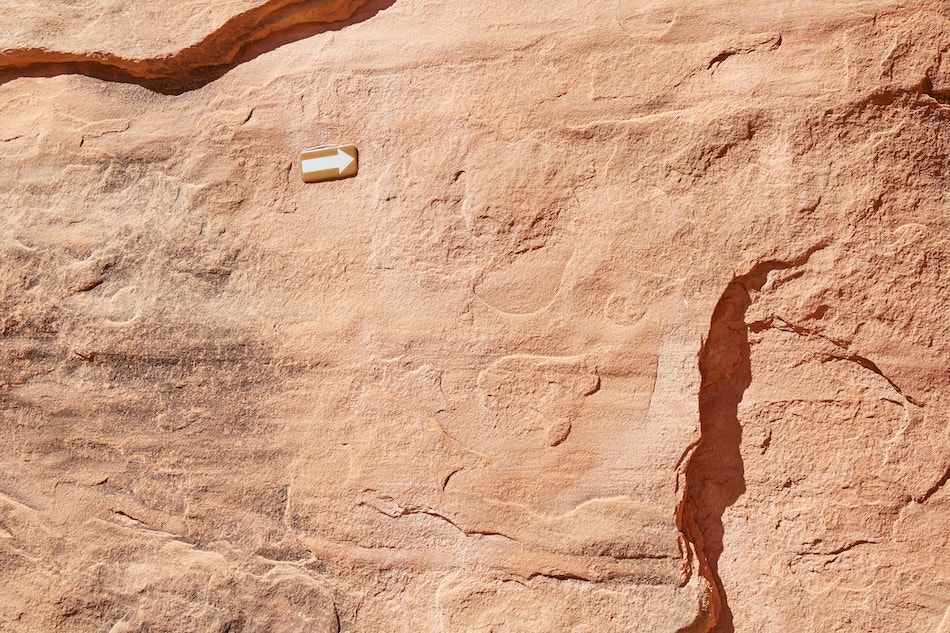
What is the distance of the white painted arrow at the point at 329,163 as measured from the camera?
154 cm

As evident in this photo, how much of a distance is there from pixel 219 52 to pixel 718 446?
133 centimetres

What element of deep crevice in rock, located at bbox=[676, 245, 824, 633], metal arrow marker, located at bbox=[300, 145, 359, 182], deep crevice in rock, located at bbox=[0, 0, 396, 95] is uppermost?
deep crevice in rock, located at bbox=[0, 0, 396, 95]

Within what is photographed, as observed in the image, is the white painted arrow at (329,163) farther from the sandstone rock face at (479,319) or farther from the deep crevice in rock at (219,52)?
the deep crevice in rock at (219,52)

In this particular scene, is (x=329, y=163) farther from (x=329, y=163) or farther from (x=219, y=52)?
(x=219, y=52)

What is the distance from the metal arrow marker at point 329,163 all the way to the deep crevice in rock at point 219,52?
27 cm

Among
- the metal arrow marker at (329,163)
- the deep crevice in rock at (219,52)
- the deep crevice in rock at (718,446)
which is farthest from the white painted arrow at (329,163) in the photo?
the deep crevice in rock at (718,446)

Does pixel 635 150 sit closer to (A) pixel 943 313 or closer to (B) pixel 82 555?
(A) pixel 943 313

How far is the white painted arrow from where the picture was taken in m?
1.54

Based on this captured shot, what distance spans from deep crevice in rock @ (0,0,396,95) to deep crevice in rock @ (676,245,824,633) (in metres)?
0.94

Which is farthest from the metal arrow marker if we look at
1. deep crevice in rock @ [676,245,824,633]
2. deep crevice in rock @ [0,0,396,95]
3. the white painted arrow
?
deep crevice in rock @ [676,245,824,633]

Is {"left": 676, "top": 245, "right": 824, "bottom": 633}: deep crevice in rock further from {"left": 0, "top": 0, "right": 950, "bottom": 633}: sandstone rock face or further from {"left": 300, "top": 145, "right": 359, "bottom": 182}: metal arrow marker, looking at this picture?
{"left": 300, "top": 145, "right": 359, "bottom": 182}: metal arrow marker

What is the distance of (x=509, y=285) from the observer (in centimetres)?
145

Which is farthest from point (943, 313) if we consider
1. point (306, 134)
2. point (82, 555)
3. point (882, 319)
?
point (82, 555)

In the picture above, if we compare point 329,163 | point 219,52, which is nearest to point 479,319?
point 329,163
